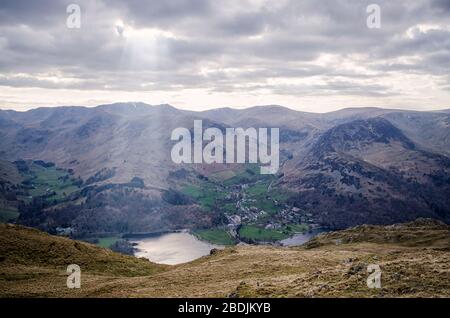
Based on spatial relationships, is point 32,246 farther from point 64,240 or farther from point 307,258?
point 307,258
